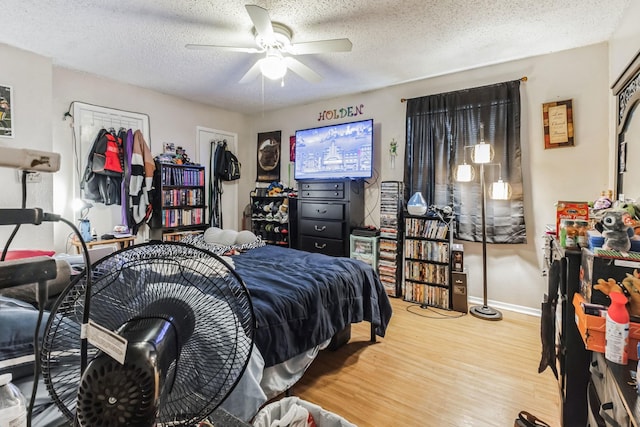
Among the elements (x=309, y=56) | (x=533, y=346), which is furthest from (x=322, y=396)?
(x=309, y=56)

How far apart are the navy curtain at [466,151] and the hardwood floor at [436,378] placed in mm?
989

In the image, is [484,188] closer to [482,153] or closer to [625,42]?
[482,153]

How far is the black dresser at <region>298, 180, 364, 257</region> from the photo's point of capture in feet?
12.2

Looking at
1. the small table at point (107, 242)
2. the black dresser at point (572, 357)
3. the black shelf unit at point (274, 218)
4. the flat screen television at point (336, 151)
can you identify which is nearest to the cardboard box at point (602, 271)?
the black dresser at point (572, 357)

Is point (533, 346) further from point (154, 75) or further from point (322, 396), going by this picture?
point (154, 75)

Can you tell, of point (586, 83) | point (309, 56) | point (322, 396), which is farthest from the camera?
point (309, 56)

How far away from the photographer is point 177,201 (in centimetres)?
399

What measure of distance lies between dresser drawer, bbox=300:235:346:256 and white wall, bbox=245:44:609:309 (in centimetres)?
141

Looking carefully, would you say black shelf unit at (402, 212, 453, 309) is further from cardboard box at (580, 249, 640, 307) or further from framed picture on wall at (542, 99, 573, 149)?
cardboard box at (580, 249, 640, 307)

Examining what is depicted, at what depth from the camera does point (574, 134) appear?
9.01ft

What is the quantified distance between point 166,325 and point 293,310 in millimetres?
1171

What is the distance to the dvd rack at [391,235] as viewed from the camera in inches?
136

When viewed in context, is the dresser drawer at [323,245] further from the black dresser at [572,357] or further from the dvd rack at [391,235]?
the black dresser at [572,357]

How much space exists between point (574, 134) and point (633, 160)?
955 millimetres
